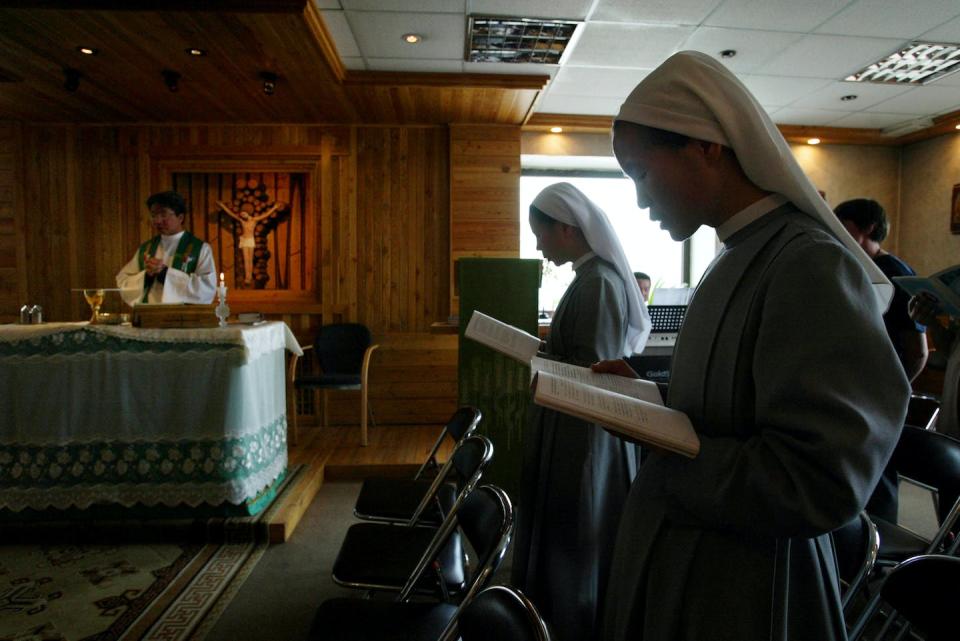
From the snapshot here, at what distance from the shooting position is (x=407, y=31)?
12.9 ft

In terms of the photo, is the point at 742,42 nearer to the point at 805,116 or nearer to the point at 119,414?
the point at 805,116

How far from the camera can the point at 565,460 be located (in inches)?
80.9

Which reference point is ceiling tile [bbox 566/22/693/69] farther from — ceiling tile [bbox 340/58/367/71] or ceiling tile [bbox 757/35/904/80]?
ceiling tile [bbox 340/58/367/71]

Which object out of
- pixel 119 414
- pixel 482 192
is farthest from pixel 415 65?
pixel 119 414

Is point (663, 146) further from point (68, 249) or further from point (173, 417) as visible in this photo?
point (68, 249)

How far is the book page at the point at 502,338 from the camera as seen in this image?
6.46ft

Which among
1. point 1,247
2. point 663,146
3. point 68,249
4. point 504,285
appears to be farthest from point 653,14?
point 1,247

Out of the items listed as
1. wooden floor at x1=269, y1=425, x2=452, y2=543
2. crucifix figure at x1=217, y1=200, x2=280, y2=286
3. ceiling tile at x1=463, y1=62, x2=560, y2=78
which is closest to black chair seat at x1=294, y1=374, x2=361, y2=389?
wooden floor at x1=269, y1=425, x2=452, y2=543

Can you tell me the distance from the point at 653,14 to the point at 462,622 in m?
3.79

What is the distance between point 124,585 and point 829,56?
17.7 feet

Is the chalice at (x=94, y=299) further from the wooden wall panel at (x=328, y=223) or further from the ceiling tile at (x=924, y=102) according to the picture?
the ceiling tile at (x=924, y=102)

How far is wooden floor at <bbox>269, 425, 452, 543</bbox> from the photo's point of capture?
343cm

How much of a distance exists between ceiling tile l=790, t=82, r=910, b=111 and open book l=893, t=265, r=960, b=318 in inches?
136

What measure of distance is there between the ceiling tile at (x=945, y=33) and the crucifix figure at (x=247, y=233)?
532 cm
